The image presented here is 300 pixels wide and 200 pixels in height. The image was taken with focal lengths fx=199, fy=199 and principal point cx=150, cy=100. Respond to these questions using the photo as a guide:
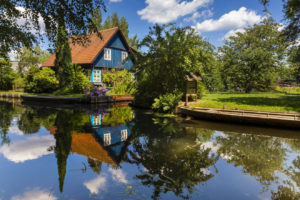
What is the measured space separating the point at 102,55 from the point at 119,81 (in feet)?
14.1

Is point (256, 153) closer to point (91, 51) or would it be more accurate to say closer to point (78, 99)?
point (78, 99)

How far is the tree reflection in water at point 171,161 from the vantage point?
4570mm

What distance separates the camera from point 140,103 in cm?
1789

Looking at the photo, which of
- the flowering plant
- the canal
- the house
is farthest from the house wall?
the canal

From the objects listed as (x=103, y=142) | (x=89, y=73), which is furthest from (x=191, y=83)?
(x=89, y=73)

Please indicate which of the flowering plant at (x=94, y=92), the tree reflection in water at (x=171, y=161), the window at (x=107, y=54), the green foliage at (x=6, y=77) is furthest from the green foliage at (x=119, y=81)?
the green foliage at (x=6, y=77)

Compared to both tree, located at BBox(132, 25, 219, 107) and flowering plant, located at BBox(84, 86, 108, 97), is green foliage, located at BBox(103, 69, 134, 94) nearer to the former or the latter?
flowering plant, located at BBox(84, 86, 108, 97)

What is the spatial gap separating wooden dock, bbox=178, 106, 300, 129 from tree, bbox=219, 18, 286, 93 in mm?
13788

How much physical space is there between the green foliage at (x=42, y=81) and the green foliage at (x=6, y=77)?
891 centimetres

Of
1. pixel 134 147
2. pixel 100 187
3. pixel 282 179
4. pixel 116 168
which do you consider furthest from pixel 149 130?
pixel 282 179

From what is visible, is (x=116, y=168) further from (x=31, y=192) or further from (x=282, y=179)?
(x=282, y=179)

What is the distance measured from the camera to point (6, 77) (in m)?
34.9

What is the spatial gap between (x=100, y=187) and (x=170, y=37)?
11.8m

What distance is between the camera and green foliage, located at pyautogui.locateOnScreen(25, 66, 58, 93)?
26469mm
